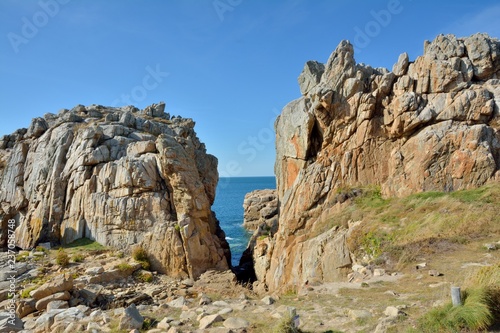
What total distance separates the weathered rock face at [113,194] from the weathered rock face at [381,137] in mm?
7628

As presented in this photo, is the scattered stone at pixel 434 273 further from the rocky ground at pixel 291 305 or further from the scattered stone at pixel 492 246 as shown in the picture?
the scattered stone at pixel 492 246

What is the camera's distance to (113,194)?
3025 centimetres

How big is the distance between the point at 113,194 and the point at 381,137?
23.8 m

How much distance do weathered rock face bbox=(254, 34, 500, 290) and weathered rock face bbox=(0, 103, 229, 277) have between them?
25.0 feet

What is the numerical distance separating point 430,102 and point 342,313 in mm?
20014

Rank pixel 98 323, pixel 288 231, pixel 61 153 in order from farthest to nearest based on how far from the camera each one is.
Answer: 1. pixel 61 153
2. pixel 288 231
3. pixel 98 323

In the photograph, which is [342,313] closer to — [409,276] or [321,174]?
[409,276]

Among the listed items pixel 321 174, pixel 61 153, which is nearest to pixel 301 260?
pixel 321 174

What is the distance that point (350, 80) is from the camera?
27281 mm

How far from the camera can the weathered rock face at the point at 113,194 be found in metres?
27.7

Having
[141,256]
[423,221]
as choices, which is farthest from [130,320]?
[141,256]

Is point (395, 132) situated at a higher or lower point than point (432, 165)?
higher

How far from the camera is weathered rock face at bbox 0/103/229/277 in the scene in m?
27.7

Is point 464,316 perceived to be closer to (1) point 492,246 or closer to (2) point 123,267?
(1) point 492,246
